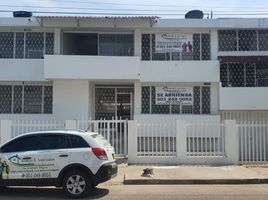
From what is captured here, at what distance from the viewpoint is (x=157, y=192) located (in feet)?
38.0

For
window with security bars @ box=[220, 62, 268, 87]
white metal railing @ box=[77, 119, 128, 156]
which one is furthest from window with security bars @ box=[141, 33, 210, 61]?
white metal railing @ box=[77, 119, 128, 156]

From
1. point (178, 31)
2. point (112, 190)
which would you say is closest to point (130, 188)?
point (112, 190)

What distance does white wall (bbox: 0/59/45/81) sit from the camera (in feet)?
77.0

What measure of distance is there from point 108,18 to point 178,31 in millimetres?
4059

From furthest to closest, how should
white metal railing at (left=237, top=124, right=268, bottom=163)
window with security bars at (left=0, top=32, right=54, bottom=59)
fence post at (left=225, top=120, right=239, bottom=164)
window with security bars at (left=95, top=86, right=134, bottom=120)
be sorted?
window with security bars at (left=95, top=86, right=134, bottom=120)
window with security bars at (left=0, top=32, right=54, bottom=59)
white metal railing at (left=237, top=124, right=268, bottom=163)
fence post at (left=225, top=120, right=239, bottom=164)

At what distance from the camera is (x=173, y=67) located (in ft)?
77.8

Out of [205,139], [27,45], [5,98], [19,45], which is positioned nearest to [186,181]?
[205,139]

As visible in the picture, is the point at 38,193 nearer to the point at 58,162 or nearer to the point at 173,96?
the point at 58,162

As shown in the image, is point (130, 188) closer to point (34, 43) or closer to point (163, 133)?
point (163, 133)

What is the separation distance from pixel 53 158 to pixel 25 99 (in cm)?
1396

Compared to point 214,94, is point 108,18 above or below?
above

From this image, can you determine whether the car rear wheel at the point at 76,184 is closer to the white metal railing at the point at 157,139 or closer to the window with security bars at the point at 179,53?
the white metal railing at the point at 157,139

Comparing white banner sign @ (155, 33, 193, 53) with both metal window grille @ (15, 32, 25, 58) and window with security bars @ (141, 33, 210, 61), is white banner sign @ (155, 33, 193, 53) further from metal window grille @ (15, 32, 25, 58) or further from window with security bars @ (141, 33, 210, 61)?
metal window grille @ (15, 32, 25, 58)

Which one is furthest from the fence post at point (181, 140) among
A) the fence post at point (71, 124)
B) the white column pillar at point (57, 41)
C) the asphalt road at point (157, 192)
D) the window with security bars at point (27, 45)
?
the window with security bars at point (27, 45)
